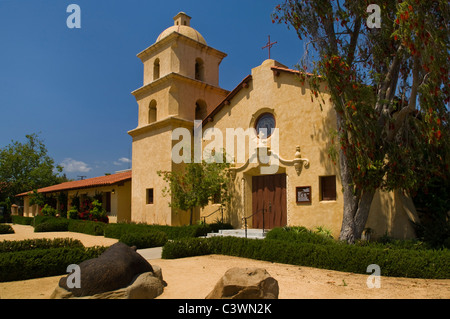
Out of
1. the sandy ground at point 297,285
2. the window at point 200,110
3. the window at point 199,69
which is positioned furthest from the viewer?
the window at point 199,69

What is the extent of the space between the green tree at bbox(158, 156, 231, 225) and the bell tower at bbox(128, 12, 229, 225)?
181 cm

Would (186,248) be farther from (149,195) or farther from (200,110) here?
(200,110)

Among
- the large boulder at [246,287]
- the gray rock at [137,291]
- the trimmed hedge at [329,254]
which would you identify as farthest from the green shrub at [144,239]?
the large boulder at [246,287]

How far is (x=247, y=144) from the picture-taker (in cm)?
1631

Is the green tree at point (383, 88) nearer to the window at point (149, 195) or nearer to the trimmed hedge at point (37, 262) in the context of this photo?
the trimmed hedge at point (37, 262)

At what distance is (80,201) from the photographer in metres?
27.0

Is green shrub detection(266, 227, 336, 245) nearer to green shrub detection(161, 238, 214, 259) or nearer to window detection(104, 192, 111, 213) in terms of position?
green shrub detection(161, 238, 214, 259)

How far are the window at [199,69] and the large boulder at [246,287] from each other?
17.0 metres

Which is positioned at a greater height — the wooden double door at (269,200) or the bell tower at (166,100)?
the bell tower at (166,100)

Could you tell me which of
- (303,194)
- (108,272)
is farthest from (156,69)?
(108,272)

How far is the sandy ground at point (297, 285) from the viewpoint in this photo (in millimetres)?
6543

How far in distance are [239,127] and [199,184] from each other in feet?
11.6

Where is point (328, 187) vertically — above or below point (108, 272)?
above

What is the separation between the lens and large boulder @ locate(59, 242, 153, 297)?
613 cm
